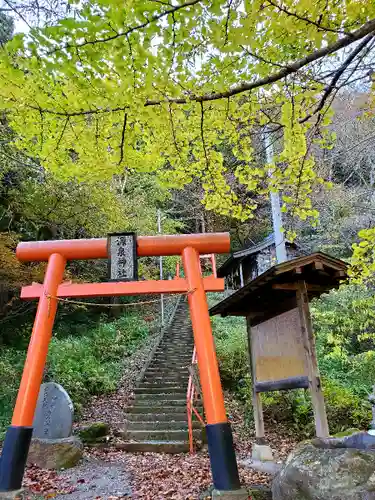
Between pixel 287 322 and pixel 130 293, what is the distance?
263 centimetres

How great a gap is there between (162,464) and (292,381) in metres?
2.95

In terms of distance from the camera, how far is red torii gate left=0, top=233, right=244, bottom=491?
463cm

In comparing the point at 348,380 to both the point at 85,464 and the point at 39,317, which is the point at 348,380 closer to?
the point at 85,464

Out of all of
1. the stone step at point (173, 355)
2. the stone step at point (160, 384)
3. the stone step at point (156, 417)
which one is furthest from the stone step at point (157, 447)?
the stone step at point (173, 355)

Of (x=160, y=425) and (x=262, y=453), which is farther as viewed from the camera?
(x=160, y=425)

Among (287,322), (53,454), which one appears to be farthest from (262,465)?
(53,454)

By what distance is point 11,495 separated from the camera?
4.42m

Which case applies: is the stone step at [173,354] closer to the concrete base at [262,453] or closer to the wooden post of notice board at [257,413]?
the wooden post of notice board at [257,413]

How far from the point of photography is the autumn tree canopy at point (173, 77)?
260 centimetres

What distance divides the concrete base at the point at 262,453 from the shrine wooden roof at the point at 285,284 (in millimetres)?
2230

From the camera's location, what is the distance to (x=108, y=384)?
10.7 m

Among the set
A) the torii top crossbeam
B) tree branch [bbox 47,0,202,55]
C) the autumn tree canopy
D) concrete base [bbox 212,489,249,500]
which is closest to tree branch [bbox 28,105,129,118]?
the autumn tree canopy

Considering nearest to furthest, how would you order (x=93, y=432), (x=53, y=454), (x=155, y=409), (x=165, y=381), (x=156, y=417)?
(x=53, y=454), (x=93, y=432), (x=156, y=417), (x=155, y=409), (x=165, y=381)

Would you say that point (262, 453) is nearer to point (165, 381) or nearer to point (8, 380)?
point (165, 381)
